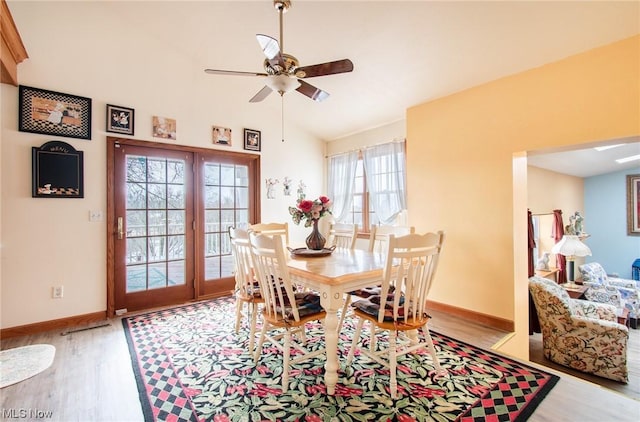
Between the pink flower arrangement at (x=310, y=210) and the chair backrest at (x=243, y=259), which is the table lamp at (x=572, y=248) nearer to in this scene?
the pink flower arrangement at (x=310, y=210)

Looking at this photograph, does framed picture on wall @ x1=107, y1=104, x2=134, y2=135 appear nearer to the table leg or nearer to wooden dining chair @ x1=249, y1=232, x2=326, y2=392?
wooden dining chair @ x1=249, y1=232, x2=326, y2=392

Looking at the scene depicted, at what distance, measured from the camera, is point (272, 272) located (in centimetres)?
187

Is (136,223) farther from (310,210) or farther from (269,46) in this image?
(269,46)

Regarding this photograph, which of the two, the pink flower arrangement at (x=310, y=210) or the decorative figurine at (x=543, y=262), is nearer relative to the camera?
the pink flower arrangement at (x=310, y=210)

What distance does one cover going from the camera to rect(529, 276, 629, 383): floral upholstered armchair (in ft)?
9.27

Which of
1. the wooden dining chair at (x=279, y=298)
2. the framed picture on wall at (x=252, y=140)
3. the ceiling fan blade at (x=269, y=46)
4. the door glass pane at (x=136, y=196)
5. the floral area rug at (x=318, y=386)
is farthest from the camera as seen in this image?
the framed picture on wall at (x=252, y=140)

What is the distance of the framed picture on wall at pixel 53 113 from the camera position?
2785 mm

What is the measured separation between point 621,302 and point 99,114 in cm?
838

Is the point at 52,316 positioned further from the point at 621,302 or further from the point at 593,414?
the point at 621,302

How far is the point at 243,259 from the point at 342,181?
2963 millimetres

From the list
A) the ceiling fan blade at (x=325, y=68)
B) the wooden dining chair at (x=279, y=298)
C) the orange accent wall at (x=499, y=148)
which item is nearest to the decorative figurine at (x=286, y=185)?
the orange accent wall at (x=499, y=148)

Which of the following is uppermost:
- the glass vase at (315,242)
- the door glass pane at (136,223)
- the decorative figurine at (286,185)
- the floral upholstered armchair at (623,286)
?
the decorative figurine at (286,185)

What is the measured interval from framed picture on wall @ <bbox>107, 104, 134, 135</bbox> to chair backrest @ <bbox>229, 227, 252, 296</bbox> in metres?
2.11

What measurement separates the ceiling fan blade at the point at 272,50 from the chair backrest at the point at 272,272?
1.32 meters
